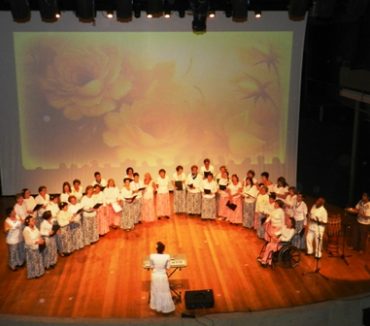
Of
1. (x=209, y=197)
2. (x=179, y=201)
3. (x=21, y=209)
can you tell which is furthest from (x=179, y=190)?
(x=21, y=209)

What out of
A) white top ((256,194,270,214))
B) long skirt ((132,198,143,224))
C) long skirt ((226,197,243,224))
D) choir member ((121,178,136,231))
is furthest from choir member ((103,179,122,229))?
white top ((256,194,270,214))

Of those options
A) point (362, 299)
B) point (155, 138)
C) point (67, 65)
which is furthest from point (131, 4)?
point (362, 299)

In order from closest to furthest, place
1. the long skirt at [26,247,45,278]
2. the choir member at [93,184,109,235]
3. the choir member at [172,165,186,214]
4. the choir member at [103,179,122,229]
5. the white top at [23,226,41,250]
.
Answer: the white top at [23,226,41,250], the long skirt at [26,247,45,278], the choir member at [93,184,109,235], the choir member at [103,179,122,229], the choir member at [172,165,186,214]

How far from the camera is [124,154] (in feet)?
42.0

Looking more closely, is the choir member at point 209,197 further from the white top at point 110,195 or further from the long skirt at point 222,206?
the white top at point 110,195

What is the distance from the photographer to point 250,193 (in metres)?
11.4

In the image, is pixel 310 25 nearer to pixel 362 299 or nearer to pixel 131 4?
pixel 131 4

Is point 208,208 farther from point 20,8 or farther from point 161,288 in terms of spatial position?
point 20,8

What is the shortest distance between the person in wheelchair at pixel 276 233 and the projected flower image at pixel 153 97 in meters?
3.31

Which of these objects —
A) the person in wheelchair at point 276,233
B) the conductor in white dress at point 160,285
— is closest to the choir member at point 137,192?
the person in wheelchair at point 276,233

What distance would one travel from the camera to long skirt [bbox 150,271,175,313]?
859 centimetres

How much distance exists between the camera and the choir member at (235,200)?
11.6 m

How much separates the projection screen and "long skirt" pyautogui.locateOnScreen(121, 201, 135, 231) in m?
1.68

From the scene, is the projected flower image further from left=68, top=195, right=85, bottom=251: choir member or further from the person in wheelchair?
the person in wheelchair
